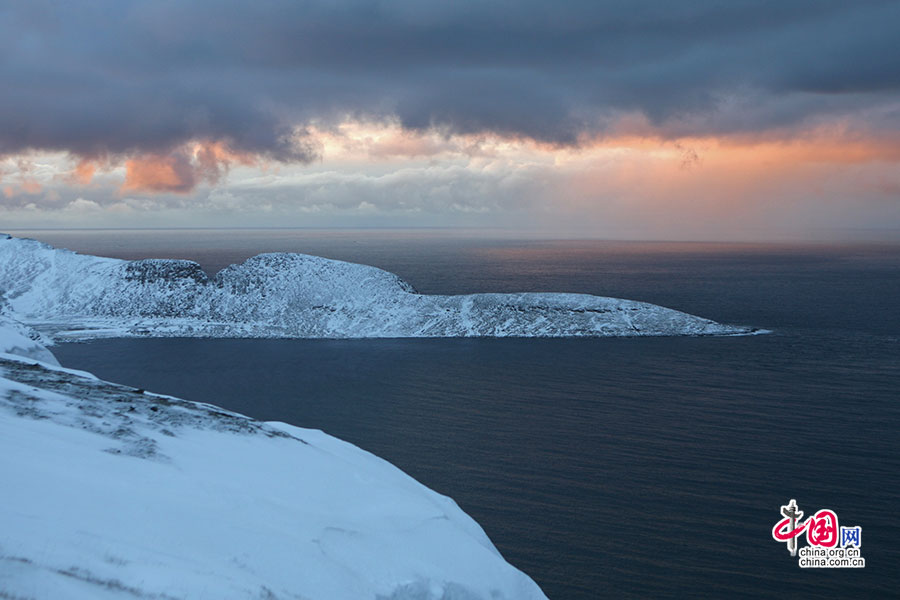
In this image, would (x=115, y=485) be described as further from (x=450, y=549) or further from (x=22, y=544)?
(x=450, y=549)

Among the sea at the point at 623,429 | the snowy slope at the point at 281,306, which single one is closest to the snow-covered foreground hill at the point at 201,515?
the sea at the point at 623,429

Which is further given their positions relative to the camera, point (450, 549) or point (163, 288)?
point (163, 288)

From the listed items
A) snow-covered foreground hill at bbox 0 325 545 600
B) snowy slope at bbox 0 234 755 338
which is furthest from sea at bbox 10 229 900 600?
snow-covered foreground hill at bbox 0 325 545 600

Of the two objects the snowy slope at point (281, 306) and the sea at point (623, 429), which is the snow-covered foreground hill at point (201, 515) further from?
the snowy slope at point (281, 306)

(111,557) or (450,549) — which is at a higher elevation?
(111,557)

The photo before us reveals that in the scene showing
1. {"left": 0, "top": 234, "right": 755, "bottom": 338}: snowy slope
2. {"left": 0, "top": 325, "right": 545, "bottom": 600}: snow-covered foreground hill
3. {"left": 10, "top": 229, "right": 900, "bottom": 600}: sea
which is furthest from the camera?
{"left": 0, "top": 234, "right": 755, "bottom": 338}: snowy slope

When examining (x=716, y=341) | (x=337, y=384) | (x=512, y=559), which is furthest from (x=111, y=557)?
(x=716, y=341)

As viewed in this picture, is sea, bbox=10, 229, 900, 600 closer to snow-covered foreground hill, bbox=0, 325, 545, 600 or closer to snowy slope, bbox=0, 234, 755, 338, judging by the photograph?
snowy slope, bbox=0, 234, 755, 338
